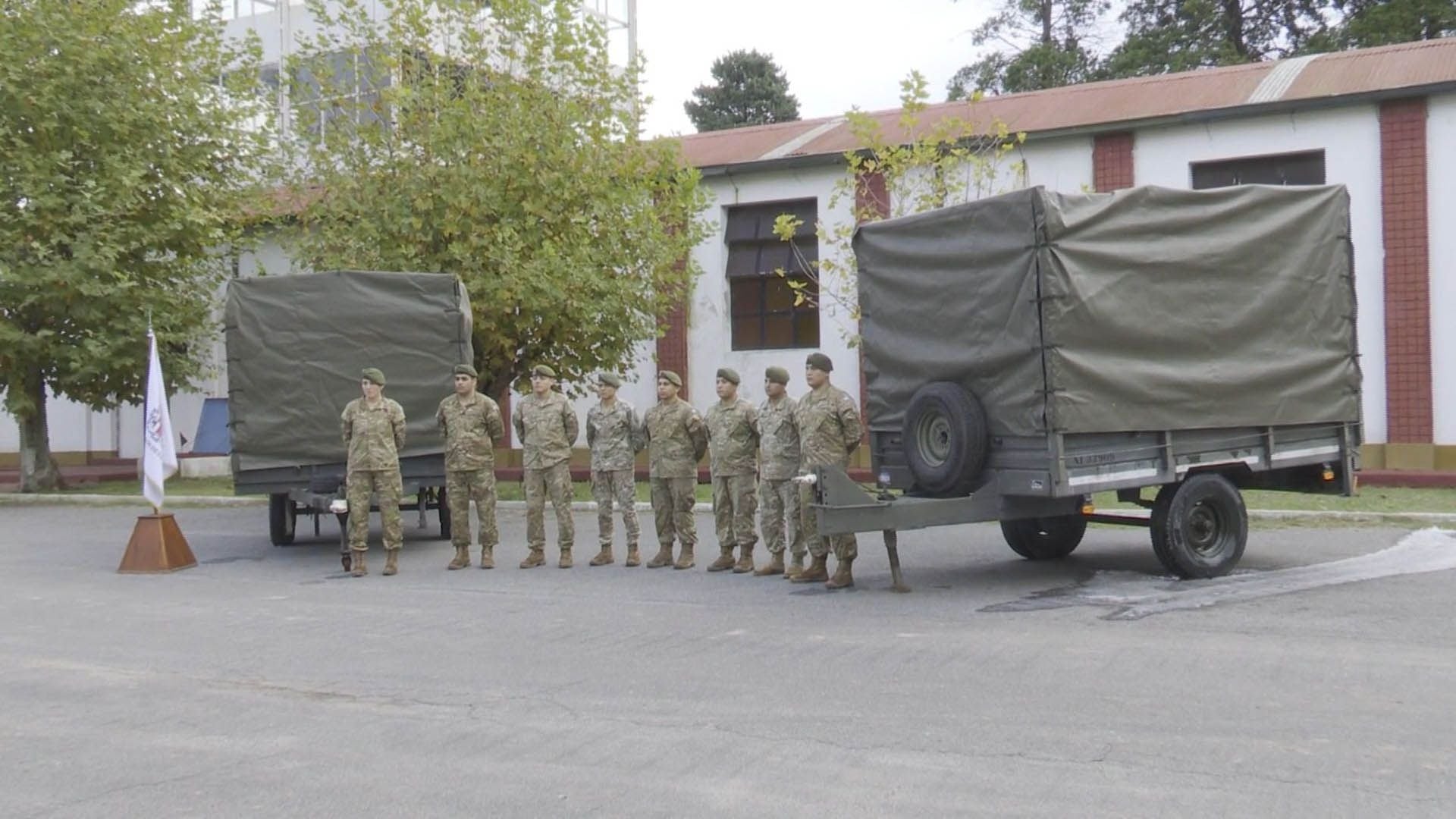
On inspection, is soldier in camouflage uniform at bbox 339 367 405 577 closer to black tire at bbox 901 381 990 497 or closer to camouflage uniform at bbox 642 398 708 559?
camouflage uniform at bbox 642 398 708 559

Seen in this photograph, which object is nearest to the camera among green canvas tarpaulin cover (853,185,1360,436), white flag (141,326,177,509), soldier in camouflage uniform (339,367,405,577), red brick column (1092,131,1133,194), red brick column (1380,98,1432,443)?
green canvas tarpaulin cover (853,185,1360,436)

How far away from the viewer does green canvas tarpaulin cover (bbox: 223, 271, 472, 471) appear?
14094 mm

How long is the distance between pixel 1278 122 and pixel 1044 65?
20.8 m

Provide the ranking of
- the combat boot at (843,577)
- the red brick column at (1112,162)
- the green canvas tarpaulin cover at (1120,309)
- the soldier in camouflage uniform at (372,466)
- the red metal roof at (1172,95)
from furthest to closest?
1. the red brick column at (1112,162)
2. the red metal roof at (1172,95)
3. the soldier in camouflage uniform at (372,466)
4. the combat boot at (843,577)
5. the green canvas tarpaulin cover at (1120,309)

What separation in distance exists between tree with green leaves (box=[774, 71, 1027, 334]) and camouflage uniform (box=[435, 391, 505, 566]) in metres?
5.69

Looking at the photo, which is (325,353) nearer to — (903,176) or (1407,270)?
(903,176)

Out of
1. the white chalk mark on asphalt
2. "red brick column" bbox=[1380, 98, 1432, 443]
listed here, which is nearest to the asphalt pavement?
the white chalk mark on asphalt

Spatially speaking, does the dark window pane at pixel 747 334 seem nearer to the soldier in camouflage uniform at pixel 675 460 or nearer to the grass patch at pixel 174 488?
the grass patch at pixel 174 488

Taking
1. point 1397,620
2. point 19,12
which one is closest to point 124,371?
point 19,12

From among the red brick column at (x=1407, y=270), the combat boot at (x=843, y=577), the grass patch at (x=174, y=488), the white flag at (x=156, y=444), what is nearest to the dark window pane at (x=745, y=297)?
the grass patch at (x=174, y=488)

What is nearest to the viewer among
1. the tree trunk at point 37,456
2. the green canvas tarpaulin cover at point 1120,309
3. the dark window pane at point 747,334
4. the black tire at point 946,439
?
the green canvas tarpaulin cover at point 1120,309

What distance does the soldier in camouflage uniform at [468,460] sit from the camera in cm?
1309

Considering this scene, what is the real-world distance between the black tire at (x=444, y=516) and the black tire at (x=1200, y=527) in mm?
8029

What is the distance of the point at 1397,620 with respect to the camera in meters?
8.88
